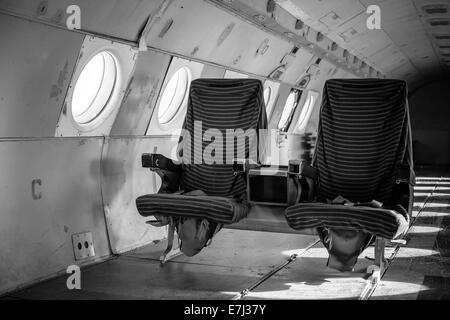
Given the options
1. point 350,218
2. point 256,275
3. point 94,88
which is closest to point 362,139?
point 350,218

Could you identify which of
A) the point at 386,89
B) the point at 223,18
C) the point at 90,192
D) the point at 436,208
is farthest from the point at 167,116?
the point at 436,208

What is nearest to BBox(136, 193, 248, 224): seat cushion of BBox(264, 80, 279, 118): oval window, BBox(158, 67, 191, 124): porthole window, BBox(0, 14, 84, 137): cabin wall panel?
BBox(0, 14, 84, 137): cabin wall panel

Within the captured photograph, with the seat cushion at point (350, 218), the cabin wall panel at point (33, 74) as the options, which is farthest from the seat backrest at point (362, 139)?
the cabin wall panel at point (33, 74)

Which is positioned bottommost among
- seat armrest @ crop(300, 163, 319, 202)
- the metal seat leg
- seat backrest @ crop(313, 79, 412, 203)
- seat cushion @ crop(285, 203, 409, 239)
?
the metal seat leg

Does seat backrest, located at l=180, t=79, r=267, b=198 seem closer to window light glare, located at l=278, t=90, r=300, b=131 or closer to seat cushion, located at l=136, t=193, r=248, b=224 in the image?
seat cushion, located at l=136, t=193, r=248, b=224

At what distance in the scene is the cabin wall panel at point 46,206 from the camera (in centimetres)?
389

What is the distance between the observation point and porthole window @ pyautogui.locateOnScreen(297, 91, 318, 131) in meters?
11.5

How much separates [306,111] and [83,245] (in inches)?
312

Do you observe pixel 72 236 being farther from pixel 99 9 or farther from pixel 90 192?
pixel 99 9

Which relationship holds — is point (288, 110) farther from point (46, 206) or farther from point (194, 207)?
point (46, 206)

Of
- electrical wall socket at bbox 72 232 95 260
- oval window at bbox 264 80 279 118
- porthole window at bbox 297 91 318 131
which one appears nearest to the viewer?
electrical wall socket at bbox 72 232 95 260

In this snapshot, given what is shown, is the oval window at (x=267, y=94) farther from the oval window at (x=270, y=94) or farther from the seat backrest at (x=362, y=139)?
the seat backrest at (x=362, y=139)

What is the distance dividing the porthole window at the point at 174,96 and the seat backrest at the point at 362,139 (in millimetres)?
2489

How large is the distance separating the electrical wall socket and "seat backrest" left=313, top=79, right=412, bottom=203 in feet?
6.64
